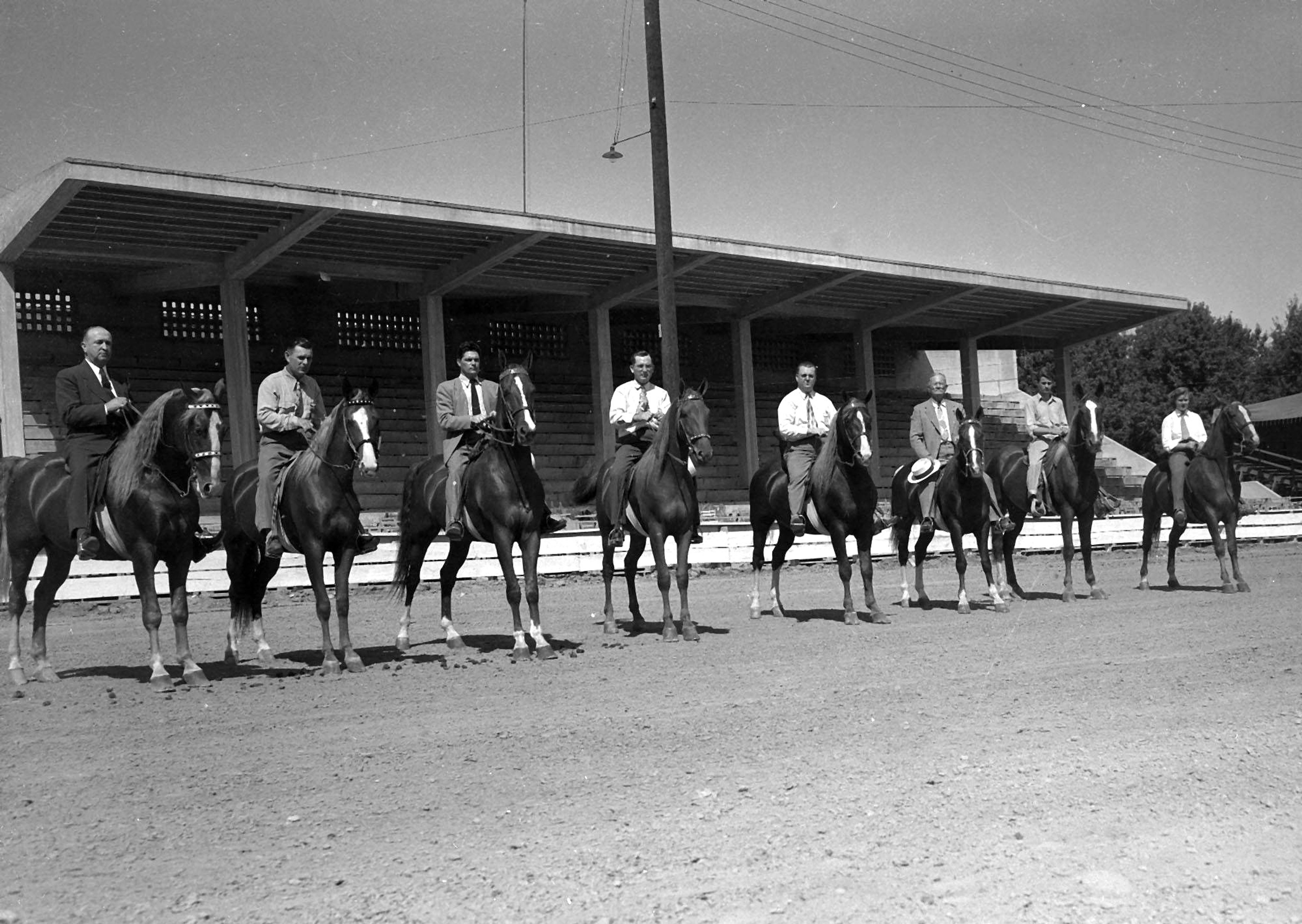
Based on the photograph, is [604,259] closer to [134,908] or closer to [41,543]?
[41,543]

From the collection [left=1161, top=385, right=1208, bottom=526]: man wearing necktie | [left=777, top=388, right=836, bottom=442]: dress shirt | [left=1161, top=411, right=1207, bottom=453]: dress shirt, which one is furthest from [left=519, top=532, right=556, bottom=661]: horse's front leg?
[left=1161, top=411, right=1207, bottom=453]: dress shirt

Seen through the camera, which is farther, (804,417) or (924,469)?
(924,469)

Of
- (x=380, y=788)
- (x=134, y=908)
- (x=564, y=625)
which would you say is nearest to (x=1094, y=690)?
(x=380, y=788)

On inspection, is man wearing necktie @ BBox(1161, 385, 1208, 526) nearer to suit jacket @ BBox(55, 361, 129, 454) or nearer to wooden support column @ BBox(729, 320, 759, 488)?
suit jacket @ BBox(55, 361, 129, 454)

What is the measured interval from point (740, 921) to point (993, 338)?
4329 centimetres

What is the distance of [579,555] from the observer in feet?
69.7

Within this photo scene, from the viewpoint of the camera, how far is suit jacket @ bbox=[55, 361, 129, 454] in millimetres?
9781

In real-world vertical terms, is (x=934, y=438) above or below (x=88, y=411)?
below

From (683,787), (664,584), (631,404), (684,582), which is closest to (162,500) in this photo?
(664,584)

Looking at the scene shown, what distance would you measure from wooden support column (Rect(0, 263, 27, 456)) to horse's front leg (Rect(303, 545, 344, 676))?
15.1 meters

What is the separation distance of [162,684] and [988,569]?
8.83 meters

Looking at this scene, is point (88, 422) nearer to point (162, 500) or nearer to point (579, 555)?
point (162, 500)

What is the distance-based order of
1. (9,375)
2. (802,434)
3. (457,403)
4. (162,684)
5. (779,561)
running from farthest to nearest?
(9,375)
(779,561)
(802,434)
(457,403)
(162,684)

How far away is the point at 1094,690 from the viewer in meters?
8.23
